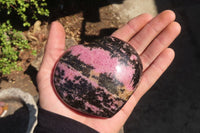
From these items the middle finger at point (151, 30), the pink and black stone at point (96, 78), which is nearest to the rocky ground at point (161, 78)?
the middle finger at point (151, 30)

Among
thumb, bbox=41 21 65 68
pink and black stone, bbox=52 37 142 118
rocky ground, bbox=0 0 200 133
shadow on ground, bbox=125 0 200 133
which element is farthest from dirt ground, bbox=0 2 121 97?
pink and black stone, bbox=52 37 142 118

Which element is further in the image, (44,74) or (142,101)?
(142,101)

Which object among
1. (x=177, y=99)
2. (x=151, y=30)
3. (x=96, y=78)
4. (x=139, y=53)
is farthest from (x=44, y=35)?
(x=177, y=99)

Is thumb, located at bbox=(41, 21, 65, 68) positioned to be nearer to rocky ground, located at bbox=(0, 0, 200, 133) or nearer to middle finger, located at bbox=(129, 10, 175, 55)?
middle finger, located at bbox=(129, 10, 175, 55)

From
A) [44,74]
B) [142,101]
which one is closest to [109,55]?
[44,74]

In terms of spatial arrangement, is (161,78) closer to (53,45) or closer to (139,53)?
(139,53)

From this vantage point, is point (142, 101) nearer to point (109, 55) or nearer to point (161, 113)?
point (161, 113)
